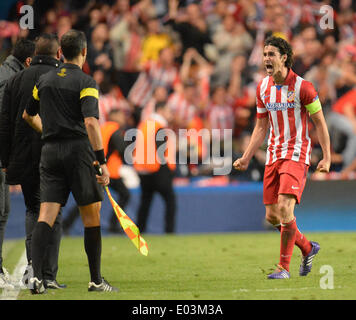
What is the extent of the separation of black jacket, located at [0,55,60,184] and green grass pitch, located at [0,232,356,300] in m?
1.07

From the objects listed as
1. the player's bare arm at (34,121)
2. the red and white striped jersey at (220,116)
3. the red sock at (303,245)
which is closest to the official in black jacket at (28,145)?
the player's bare arm at (34,121)

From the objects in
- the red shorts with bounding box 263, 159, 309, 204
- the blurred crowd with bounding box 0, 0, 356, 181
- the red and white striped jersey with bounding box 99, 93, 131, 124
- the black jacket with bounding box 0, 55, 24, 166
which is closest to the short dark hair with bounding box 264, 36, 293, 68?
the red shorts with bounding box 263, 159, 309, 204

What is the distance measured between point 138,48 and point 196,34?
4.05 feet

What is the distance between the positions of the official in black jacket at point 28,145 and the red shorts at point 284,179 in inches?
75.6

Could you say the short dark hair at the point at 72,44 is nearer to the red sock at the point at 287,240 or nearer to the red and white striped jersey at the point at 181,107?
the red sock at the point at 287,240

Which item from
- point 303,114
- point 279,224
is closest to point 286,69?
point 303,114

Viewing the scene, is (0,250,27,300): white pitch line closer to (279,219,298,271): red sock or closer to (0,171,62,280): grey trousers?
(0,171,62,280): grey trousers

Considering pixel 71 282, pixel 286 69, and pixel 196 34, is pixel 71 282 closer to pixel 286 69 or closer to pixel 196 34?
pixel 286 69

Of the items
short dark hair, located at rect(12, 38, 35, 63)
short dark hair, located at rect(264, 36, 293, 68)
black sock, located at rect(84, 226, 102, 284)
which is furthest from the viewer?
short dark hair, located at rect(12, 38, 35, 63)

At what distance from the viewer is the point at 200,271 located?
26.9 feet

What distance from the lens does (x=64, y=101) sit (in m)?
6.24

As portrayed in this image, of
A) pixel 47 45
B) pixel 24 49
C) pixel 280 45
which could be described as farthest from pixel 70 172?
pixel 280 45

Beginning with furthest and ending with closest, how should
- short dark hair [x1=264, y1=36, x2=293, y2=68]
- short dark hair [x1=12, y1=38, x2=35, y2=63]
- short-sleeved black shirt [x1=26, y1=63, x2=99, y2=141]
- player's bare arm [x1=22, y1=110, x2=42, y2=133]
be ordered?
short dark hair [x1=12, y1=38, x2=35, y2=63], short dark hair [x1=264, y1=36, x2=293, y2=68], player's bare arm [x1=22, y1=110, x2=42, y2=133], short-sleeved black shirt [x1=26, y1=63, x2=99, y2=141]

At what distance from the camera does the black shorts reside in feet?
20.6
